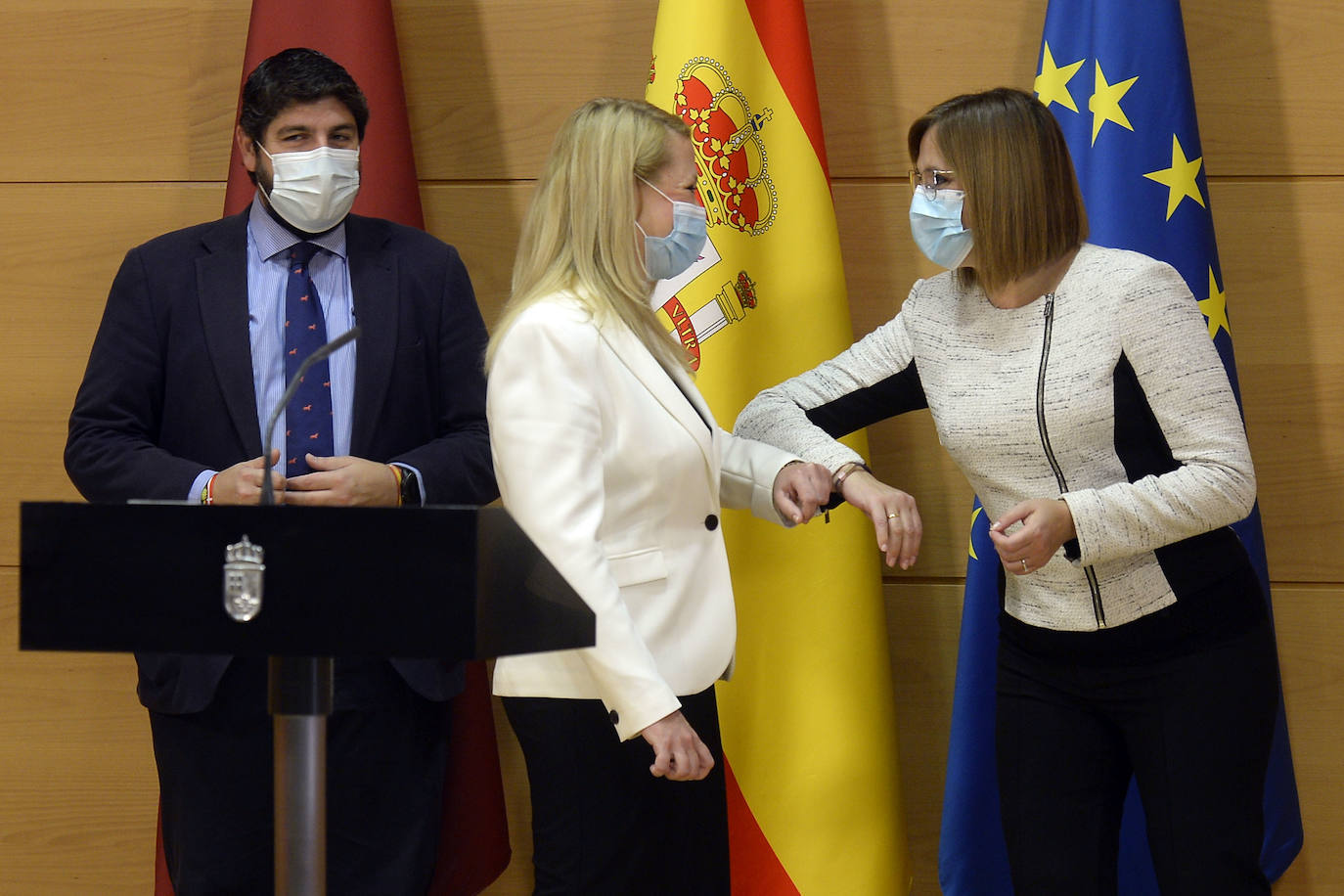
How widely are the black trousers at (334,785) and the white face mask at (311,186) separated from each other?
0.74 m

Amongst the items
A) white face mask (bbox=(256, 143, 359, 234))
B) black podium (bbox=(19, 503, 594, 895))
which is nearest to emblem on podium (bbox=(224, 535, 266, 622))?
black podium (bbox=(19, 503, 594, 895))

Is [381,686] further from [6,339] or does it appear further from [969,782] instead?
[6,339]

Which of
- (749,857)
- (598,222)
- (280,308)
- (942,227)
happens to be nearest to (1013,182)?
(942,227)

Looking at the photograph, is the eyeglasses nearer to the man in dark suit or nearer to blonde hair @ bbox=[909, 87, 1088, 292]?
blonde hair @ bbox=[909, 87, 1088, 292]

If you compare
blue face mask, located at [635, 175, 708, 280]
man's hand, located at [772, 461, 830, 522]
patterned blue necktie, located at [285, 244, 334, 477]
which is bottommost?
man's hand, located at [772, 461, 830, 522]

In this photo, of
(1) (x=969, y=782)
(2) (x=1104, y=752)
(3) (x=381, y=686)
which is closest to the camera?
(2) (x=1104, y=752)

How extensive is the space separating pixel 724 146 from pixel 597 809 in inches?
54.8

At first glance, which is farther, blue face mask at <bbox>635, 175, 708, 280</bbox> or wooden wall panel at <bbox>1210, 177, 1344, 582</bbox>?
wooden wall panel at <bbox>1210, 177, 1344, 582</bbox>

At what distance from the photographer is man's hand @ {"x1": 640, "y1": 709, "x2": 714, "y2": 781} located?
1.55m

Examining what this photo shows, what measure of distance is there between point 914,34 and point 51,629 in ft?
7.49

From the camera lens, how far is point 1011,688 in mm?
1930

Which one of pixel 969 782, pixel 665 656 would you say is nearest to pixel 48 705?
pixel 665 656

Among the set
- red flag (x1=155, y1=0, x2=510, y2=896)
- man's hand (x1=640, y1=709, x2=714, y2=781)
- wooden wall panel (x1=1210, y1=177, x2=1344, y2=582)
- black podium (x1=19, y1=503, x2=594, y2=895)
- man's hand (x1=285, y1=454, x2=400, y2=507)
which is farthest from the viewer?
wooden wall panel (x1=1210, y1=177, x2=1344, y2=582)

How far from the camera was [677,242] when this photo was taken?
1.82 metres
